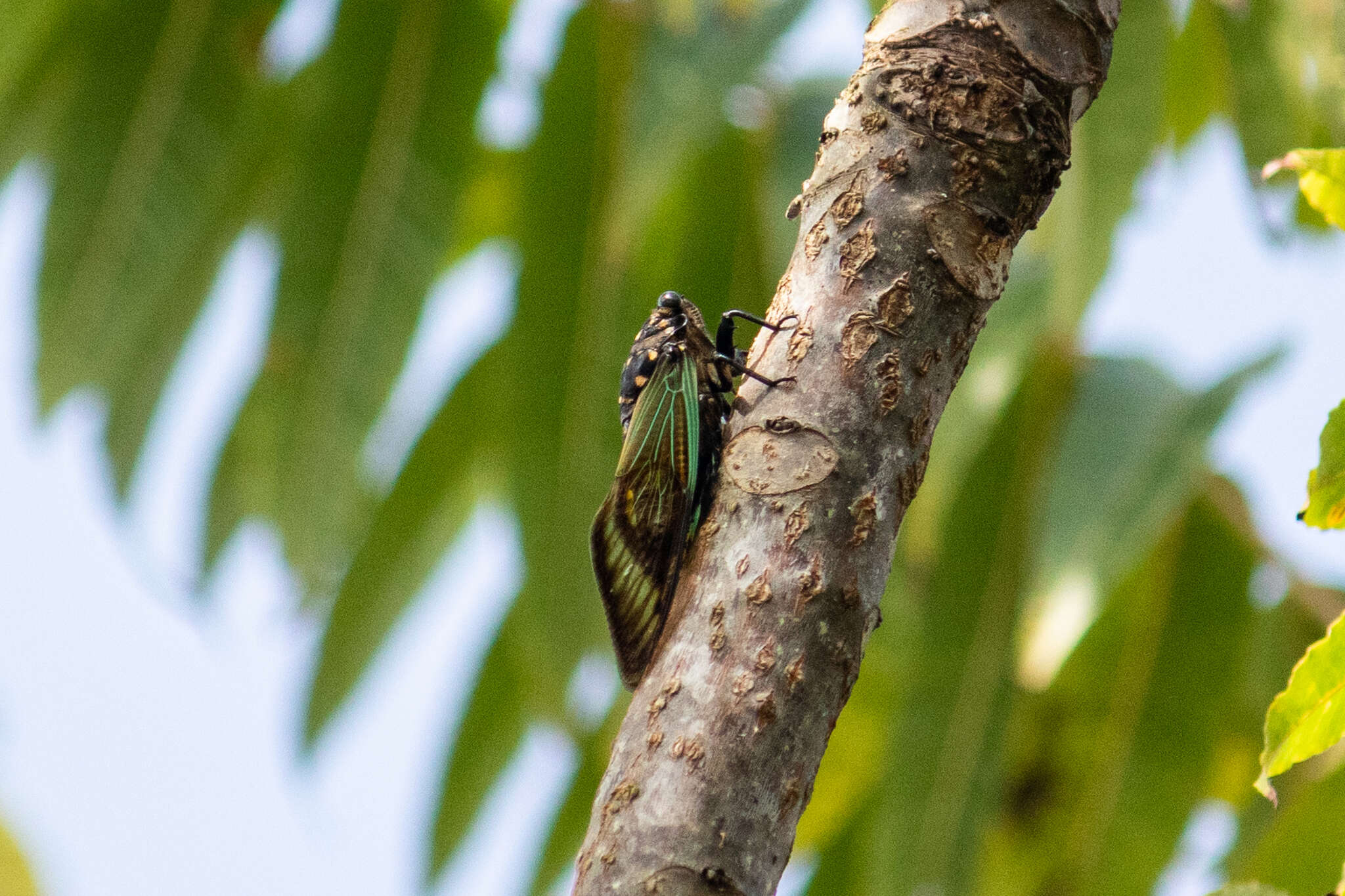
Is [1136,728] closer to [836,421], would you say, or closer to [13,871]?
[836,421]

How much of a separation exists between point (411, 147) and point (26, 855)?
2751 millimetres

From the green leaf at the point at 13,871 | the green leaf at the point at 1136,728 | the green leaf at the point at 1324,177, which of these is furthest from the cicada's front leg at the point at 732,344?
the green leaf at the point at 1136,728

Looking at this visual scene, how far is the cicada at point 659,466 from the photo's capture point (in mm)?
1145

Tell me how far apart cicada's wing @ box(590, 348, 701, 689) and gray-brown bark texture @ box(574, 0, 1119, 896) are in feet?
0.43

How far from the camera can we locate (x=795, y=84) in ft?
10.9

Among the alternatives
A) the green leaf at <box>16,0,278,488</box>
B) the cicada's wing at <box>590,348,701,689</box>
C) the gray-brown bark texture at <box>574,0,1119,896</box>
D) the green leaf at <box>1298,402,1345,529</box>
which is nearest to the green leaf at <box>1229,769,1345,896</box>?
the cicada's wing at <box>590,348,701,689</box>

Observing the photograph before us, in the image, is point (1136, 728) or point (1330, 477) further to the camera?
point (1136, 728)

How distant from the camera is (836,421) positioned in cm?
89

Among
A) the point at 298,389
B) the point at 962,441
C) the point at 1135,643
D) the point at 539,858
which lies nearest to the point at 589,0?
the point at 298,389

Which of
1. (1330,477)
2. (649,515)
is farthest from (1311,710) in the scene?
(649,515)

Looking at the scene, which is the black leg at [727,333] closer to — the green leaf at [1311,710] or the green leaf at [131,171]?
the green leaf at [1311,710]

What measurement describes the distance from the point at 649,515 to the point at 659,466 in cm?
10

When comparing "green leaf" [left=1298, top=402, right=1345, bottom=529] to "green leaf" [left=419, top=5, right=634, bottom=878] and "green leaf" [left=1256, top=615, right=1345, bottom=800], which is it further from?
"green leaf" [left=419, top=5, right=634, bottom=878]

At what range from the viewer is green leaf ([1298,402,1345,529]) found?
0.81m
